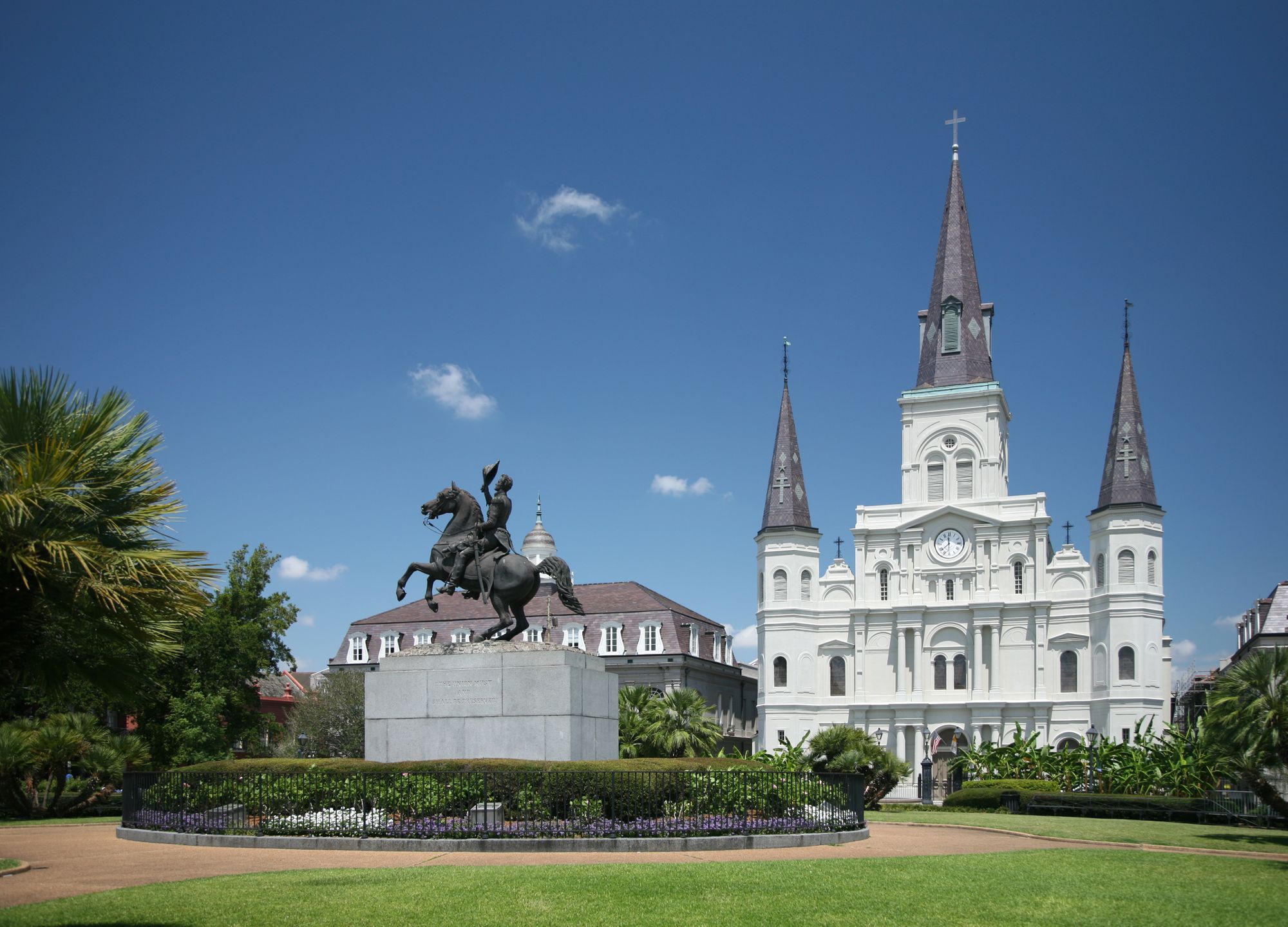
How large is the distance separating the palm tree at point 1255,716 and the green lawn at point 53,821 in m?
24.9

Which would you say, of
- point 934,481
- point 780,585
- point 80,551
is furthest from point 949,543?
point 80,551

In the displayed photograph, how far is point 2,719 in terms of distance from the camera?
38.4m

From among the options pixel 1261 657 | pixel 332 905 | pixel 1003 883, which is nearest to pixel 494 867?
pixel 332 905

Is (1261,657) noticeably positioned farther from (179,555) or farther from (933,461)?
(933,461)

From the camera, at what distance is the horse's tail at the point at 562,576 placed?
22.7 meters

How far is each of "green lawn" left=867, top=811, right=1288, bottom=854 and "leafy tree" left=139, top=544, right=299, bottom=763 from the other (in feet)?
79.4

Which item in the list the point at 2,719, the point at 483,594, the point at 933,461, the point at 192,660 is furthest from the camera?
the point at 933,461

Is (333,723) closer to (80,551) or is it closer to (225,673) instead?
(225,673)

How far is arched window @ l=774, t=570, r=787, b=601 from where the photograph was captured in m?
82.8

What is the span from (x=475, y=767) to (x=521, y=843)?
166cm

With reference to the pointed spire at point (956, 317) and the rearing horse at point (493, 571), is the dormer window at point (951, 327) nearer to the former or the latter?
the pointed spire at point (956, 317)

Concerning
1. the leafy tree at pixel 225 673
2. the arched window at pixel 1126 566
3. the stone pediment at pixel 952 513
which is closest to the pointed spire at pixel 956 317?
the stone pediment at pixel 952 513

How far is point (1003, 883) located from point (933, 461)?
6928cm

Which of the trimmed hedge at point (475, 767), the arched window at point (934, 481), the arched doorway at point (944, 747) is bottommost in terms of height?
the arched doorway at point (944, 747)
